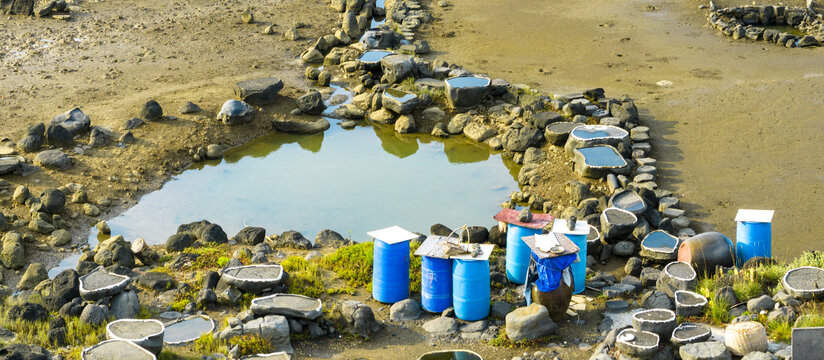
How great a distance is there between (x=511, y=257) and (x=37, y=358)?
4.79 metres

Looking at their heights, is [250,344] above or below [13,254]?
above

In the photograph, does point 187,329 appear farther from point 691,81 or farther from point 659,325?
point 691,81

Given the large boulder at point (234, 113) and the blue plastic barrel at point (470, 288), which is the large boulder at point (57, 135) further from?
the blue plastic barrel at point (470, 288)

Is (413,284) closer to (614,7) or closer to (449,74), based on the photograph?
(449,74)

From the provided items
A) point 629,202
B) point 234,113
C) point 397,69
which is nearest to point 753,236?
point 629,202

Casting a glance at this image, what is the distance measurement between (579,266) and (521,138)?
5.01 m

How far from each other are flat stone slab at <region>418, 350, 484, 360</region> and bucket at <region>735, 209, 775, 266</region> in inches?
134

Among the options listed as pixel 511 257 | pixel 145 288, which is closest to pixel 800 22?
pixel 511 257

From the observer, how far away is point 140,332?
7945mm

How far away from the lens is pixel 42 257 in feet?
36.1

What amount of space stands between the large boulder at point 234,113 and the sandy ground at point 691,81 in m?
4.71

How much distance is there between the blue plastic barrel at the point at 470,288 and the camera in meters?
8.54

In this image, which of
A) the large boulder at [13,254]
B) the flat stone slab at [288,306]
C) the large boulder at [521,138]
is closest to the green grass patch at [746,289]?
the flat stone slab at [288,306]

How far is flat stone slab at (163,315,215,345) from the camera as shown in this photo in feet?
27.2
